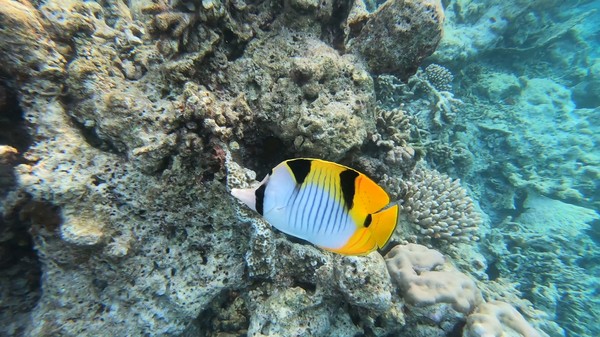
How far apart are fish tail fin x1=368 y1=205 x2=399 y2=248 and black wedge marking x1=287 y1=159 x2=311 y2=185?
0.36 metres

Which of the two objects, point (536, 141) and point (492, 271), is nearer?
point (492, 271)

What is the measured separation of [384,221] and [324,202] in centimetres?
29

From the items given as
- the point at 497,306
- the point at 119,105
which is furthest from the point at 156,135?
the point at 497,306

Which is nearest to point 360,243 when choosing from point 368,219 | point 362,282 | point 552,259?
point 368,219

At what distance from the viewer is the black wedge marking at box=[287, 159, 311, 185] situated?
1329 millimetres

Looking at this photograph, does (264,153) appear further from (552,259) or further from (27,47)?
(552,259)

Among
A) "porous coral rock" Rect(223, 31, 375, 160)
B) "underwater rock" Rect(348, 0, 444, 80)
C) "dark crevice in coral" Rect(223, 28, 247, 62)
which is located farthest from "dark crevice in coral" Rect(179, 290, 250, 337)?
"underwater rock" Rect(348, 0, 444, 80)

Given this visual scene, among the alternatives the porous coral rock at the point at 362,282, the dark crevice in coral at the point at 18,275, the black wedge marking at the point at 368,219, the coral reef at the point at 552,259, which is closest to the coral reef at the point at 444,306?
the porous coral rock at the point at 362,282

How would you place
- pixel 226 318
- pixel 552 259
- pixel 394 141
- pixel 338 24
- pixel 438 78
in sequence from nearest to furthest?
pixel 226 318 → pixel 338 24 → pixel 394 141 → pixel 552 259 → pixel 438 78

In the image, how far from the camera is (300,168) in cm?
133

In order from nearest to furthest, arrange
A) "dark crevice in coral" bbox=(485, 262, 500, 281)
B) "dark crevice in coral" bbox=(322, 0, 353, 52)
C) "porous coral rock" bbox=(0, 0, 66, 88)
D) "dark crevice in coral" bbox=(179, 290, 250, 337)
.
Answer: "porous coral rock" bbox=(0, 0, 66, 88) → "dark crevice in coral" bbox=(179, 290, 250, 337) → "dark crevice in coral" bbox=(322, 0, 353, 52) → "dark crevice in coral" bbox=(485, 262, 500, 281)

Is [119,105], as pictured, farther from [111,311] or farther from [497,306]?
[497,306]

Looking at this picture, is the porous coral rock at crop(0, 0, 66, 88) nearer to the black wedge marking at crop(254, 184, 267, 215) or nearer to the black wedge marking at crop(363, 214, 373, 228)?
the black wedge marking at crop(254, 184, 267, 215)

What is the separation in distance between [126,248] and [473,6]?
1299 centimetres
